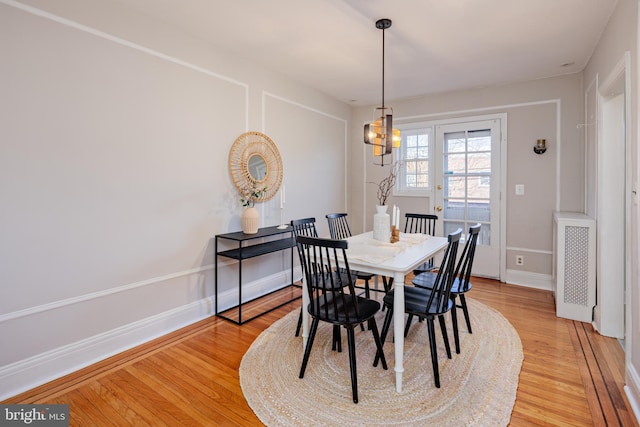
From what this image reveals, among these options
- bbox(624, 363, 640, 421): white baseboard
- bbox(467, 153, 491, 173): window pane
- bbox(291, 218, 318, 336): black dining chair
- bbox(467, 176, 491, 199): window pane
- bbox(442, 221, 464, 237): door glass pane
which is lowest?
bbox(624, 363, 640, 421): white baseboard

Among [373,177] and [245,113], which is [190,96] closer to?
[245,113]

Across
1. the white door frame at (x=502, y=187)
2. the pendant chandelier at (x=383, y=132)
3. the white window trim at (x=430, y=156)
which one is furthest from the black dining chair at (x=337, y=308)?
the white window trim at (x=430, y=156)

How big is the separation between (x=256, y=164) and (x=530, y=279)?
3.60 meters

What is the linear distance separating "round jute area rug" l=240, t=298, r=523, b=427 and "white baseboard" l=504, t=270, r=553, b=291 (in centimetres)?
166

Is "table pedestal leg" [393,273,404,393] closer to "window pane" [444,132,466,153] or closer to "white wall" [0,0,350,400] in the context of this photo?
"white wall" [0,0,350,400]

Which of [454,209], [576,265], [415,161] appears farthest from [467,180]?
[576,265]

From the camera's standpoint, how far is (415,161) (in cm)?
491

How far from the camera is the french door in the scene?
435cm

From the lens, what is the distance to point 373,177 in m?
5.30

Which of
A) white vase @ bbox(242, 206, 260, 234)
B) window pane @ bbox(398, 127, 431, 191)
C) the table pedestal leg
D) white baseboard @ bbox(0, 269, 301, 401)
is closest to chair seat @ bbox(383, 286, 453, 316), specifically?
the table pedestal leg

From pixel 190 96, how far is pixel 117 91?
62cm

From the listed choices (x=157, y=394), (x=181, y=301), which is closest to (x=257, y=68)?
(x=181, y=301)

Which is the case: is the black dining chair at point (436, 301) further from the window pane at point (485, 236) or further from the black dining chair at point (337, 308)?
the window pane at point (485, 236)

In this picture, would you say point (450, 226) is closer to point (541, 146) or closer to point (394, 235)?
point (541, 146)
